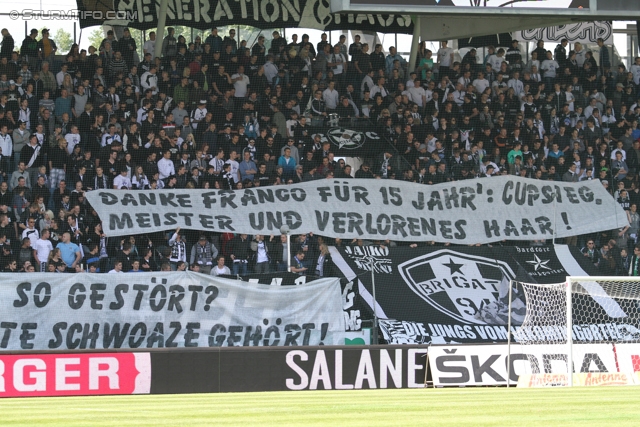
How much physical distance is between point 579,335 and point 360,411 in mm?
10514

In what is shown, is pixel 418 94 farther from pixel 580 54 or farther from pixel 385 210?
pixel 580 54

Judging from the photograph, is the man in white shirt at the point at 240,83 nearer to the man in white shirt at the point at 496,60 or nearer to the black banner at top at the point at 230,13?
the black banner at top at the point at 230,13

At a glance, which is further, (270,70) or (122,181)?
(270,70)

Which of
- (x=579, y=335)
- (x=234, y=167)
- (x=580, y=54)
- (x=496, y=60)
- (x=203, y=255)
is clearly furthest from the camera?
(x=580, y=54)

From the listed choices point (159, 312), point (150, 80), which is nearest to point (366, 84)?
point (150, 80)

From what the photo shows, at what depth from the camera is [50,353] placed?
1523 centimetres

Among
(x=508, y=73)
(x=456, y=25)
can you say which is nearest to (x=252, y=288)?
(x=456, y=25)

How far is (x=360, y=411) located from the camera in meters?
10.2

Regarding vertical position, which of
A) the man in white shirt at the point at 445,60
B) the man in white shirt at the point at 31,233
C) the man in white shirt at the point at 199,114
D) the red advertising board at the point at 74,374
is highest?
the man in white shirt at the point at 445,60

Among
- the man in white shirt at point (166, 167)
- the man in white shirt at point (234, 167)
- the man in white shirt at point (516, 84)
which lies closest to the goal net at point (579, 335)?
the man in white shirt at point (234, 167)

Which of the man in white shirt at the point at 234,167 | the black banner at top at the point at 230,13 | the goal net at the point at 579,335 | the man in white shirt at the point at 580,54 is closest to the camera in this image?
the goal net at the point at 579,335

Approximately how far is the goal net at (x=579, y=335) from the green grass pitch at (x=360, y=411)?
11.1 ft

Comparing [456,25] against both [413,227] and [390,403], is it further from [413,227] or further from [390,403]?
[390,403]

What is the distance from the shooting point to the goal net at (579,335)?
52.7 feet
